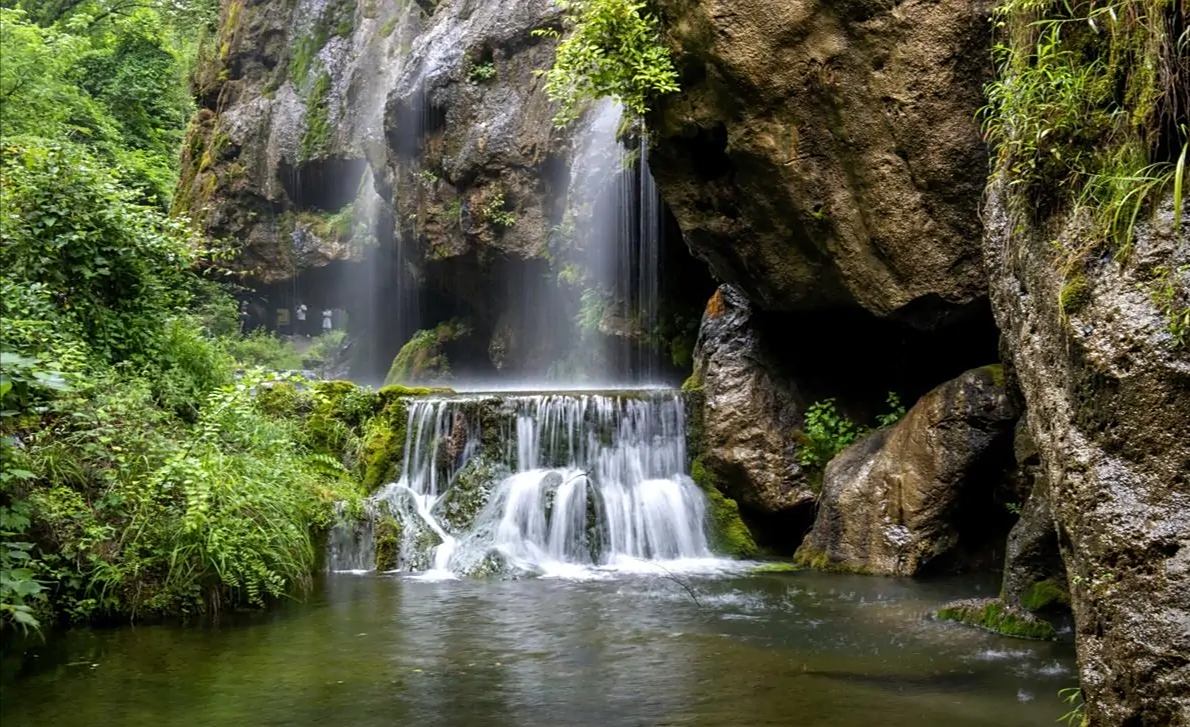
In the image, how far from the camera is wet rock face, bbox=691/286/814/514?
418 inches

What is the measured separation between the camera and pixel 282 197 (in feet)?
72.8

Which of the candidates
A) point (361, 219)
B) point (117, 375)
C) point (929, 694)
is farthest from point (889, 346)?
point (361, 219)

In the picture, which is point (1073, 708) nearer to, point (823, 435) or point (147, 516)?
point (823, 435)

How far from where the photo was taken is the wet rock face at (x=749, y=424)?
10.6 meters

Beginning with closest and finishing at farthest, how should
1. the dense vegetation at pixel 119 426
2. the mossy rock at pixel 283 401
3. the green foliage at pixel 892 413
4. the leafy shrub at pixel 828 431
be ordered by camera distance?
the dense vegetation at pixel 119 426
the green foliage at pixel 892 413
the leafy shrub at pixel 828 431
the mossy rock at pixel 283 401

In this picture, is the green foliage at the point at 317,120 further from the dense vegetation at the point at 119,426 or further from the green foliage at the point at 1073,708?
the green foliage at the point at 1073,708

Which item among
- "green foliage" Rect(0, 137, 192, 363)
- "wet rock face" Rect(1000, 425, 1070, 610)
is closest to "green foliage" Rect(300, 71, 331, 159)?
"green foliage" Rect(0, 137, 192, 363)

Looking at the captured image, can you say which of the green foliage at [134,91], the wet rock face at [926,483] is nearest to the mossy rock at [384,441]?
the wet rock face at [926,483]

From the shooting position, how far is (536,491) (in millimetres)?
10766

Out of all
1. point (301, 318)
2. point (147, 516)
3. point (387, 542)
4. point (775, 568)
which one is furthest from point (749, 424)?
point (301, 318)

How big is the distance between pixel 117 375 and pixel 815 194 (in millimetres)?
6619

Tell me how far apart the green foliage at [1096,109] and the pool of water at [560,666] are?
105 inches

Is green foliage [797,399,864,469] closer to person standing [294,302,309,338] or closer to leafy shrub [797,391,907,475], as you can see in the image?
leafy shrub [797,391,907,475]

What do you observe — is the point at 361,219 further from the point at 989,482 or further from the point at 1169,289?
the point at 1169,289
